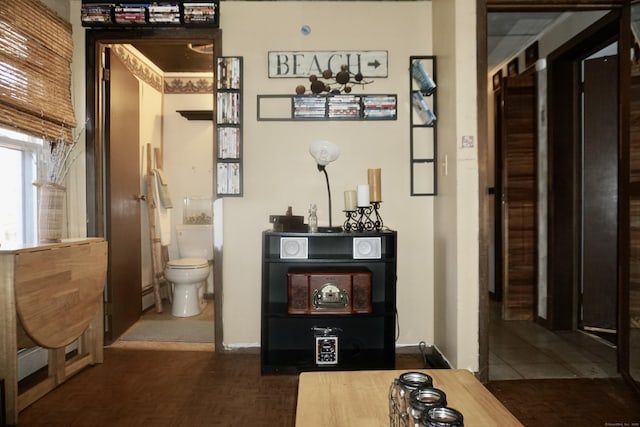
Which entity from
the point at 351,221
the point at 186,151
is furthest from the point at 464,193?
the point at 186,151

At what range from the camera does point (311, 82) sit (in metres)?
2.75

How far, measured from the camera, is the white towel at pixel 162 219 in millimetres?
4129

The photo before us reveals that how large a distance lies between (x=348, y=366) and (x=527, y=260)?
2.12 m

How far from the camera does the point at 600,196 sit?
3234mm

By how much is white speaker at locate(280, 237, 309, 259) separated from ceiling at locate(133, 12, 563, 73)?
1650mm

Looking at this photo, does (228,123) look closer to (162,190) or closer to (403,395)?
(162,190)

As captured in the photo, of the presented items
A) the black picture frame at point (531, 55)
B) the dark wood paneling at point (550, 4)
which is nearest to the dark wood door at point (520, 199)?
the black picture frame at point (531, 55)

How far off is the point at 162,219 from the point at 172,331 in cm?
141

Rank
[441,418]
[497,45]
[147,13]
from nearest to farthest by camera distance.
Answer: [441,418]
[147,13]
[497,45]

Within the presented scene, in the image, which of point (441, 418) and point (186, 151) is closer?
point (441, 418)

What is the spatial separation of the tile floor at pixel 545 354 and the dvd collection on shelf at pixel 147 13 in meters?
2.98

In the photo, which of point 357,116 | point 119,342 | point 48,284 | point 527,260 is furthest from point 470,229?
point 119,342

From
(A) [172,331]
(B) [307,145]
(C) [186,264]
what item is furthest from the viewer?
A: (C) [186,264]

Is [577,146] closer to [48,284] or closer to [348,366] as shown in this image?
[348,366]
